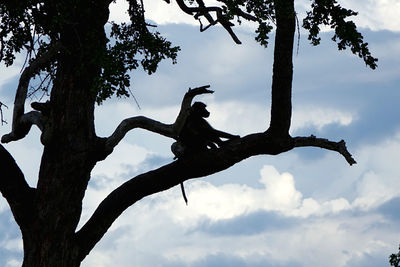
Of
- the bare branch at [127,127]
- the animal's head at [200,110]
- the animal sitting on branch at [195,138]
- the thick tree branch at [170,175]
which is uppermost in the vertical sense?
the animal's head at [200,110]

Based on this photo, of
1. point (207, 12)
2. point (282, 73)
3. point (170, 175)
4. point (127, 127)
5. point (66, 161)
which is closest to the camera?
point (282, 73)

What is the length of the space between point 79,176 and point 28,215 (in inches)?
45.4

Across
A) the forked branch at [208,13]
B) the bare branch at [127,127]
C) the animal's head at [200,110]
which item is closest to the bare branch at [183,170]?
the bare branch at [127,127]

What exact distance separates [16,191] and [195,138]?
340 cm

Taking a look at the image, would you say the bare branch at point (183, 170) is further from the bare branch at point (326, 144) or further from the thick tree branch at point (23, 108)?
the thick tree branch at point (23, 108)

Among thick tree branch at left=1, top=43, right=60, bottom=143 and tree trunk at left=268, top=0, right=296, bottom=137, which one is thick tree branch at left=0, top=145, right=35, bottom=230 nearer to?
thick tree branch at left=1, top=43, right=60, bottom=143

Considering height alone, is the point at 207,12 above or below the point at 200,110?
above

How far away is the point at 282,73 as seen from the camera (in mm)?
10031

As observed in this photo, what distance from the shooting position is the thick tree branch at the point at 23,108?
1192cm

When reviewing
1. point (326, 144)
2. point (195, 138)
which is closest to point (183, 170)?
point (195, 138)

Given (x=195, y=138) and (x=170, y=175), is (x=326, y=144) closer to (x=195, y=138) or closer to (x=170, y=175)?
(x=195, y=138)

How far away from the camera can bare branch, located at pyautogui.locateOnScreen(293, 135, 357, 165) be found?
1082 cm

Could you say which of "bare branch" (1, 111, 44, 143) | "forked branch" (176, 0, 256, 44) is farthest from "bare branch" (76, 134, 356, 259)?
"forked branch" (176, 0, 256, 44)

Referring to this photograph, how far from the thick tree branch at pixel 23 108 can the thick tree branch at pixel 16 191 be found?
44 cm
